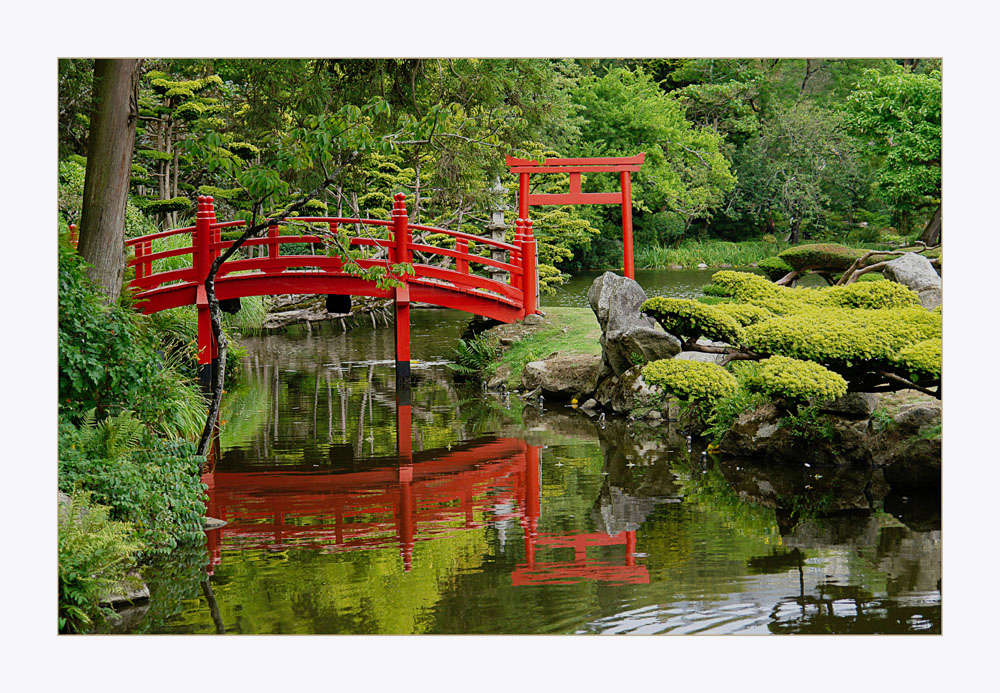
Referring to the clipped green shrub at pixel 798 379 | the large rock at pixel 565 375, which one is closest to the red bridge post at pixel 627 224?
the large rock at pixel 565 375

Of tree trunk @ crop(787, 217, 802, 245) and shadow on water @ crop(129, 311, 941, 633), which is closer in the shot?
shadow on water @ crop(129, 311, 941, 633)

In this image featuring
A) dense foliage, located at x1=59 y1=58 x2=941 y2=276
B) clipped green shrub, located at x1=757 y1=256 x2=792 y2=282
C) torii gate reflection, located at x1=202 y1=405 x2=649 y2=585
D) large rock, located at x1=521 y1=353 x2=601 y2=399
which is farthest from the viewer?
clipped green shrub, located at x1=757 y1=256 x2=792 y2=282

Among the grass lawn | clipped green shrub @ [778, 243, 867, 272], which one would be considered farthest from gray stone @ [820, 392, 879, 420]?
clipped green shrub @ [778, 243, 867, 272]

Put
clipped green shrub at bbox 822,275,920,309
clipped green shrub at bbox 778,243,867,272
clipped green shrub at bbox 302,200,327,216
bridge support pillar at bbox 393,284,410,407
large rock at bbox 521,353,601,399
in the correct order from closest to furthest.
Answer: clipped green shrub at bbox 822,275,920,309 < bridge support pillar at bbox 393,284,410,407 < large rock at bbox 521,353,601,399 < clipped green shrub at bbox 778,243,867,272 < clipped green shrub at bbox 302,200,327,216

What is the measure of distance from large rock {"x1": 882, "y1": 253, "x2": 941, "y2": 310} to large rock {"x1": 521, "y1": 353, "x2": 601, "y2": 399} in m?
2.69

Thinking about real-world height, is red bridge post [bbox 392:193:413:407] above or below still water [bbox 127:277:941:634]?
above

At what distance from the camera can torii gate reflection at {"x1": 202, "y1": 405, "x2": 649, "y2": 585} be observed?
4.61 metres

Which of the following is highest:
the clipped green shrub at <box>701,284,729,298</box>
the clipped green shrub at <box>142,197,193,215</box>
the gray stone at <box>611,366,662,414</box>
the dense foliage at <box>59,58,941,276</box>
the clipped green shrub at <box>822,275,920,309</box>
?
the dense foliage at <box>59,58,941,276</box>

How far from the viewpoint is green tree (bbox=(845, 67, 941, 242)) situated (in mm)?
9594

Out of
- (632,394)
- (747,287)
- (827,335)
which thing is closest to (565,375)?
(632,394)

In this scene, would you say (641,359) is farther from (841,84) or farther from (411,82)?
(841,84)

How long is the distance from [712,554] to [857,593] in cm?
71

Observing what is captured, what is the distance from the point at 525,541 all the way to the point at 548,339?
5197mm

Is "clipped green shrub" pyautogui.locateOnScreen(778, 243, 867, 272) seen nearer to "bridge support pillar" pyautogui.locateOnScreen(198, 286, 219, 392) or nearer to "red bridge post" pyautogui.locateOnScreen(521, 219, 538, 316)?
"red bridge post" pyautogui.locateOnScreen(521, 219, 538, 316)
